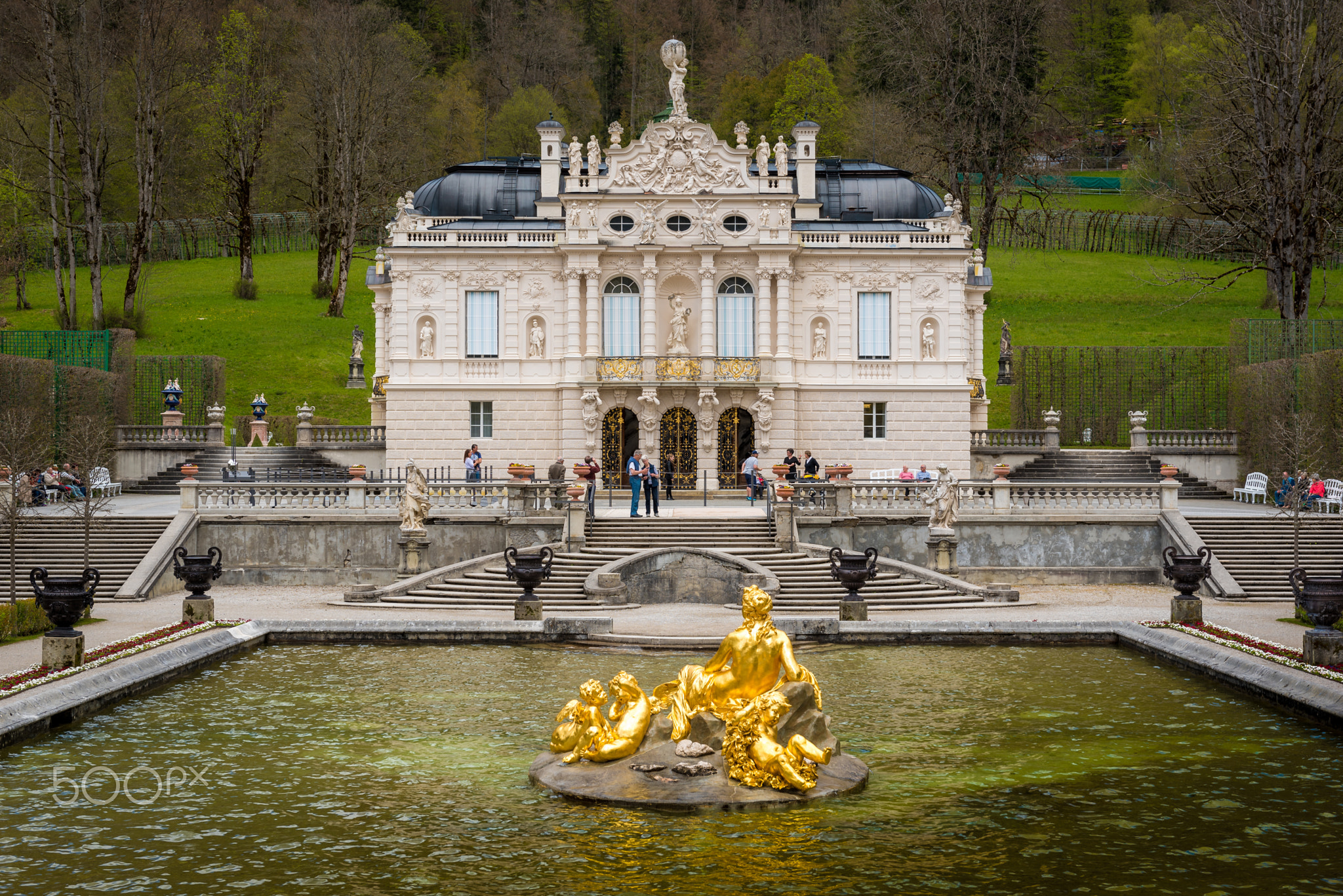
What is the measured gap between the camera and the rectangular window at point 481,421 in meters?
41.0

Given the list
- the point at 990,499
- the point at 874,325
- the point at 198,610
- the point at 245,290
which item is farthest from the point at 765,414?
the point at 245,290

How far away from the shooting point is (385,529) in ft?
100

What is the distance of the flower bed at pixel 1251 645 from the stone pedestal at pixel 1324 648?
115 mm

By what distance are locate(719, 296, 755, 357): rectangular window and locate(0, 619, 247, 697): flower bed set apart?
21.7m

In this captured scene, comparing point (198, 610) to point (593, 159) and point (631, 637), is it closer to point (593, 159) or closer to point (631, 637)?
point (631, 637)

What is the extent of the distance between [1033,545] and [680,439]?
42.6 feet

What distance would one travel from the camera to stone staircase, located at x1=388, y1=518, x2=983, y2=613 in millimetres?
26203

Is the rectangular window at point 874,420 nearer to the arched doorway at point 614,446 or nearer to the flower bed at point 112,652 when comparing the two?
the arched doorway at point 614,446

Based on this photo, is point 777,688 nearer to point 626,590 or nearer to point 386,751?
point 386,751

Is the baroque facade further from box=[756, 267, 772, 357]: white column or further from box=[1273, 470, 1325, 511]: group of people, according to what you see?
box=[1273, 470, 1325, 511]: group of people

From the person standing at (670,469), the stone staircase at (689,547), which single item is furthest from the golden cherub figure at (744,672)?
the person standing at (670,469)

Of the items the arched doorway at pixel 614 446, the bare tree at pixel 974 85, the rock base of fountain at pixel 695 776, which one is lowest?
the rock base of fountain at pixel 695 776

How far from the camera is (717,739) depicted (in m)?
12.5

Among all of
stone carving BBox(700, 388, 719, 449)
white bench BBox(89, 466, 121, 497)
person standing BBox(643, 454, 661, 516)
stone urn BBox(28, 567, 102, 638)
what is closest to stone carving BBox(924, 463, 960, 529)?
person standing BBox(643, 454, 661, 516)
